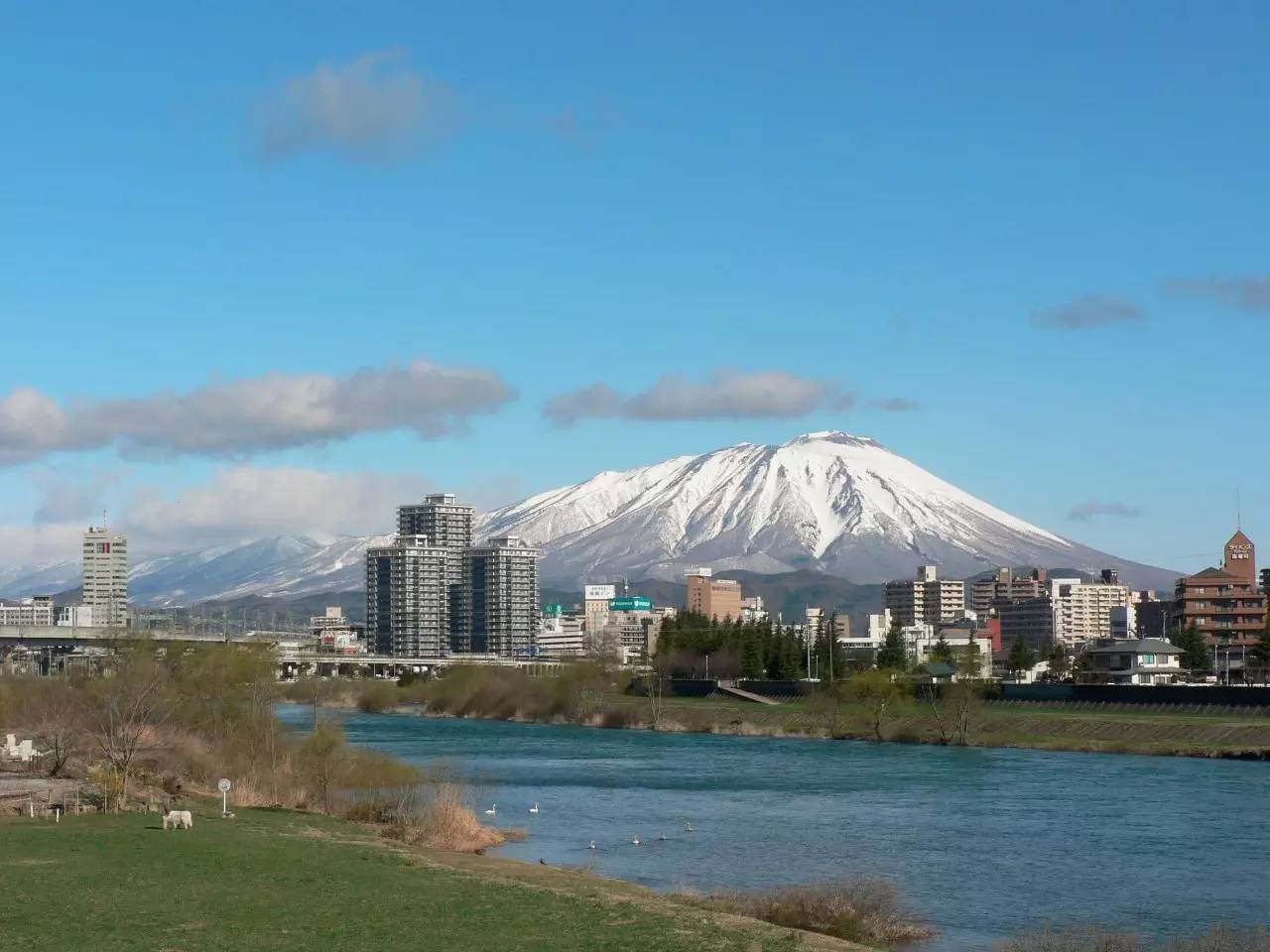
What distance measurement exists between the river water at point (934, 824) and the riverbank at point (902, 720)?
3.27m

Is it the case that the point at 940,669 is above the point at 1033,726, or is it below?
above

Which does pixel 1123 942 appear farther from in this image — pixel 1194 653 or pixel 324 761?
pixel 1194 653

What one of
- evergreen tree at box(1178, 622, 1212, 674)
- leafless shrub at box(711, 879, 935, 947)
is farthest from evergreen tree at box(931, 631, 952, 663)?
leafless shrub at box(711, 879, 935, 947)

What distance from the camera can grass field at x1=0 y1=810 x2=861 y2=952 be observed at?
2067cm

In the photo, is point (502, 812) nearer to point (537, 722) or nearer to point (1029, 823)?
point (1029, 823)

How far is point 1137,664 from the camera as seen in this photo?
110750 mm

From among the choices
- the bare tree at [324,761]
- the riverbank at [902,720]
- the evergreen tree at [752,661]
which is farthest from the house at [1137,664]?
the bare tree at [324,761]

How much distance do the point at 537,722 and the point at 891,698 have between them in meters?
25.3

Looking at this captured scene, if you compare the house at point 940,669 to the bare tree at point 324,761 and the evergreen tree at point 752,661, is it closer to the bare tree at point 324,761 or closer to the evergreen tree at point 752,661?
the evergreen tree at point 752,661

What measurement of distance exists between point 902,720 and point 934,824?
42993 millimetres

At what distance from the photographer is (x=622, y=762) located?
225 ft

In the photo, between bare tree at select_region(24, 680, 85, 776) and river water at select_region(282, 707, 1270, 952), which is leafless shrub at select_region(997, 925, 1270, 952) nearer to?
river water at select_region(282, 707, 1270, 952)

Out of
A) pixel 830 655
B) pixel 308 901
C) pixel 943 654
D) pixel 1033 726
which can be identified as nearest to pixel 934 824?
pixel 308 901

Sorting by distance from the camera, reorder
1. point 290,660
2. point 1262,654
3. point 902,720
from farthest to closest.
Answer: point 290,660 → point 1262,654 → point 902,720
